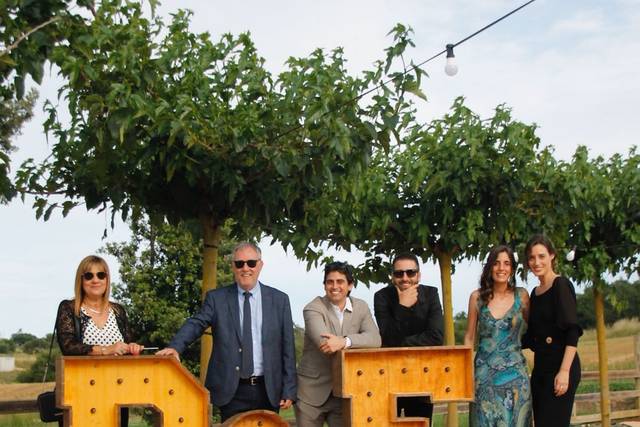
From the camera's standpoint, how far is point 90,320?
6766mm

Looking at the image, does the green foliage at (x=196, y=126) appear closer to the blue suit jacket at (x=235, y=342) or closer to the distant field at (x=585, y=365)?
the blue suit jacket at (x=235, y=342)


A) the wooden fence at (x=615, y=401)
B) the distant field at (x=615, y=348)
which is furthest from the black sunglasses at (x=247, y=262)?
the distant field at (x=615, y=348)

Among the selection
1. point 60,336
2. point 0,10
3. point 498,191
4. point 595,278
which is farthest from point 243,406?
point 595,278

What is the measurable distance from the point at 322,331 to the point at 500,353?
1.34m

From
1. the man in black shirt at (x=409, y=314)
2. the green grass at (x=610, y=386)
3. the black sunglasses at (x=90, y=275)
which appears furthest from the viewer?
the green grass at (x=610, y=386)

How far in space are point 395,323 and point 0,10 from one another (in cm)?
353

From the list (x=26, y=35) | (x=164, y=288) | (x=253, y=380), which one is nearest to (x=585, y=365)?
(x=164, y=288)

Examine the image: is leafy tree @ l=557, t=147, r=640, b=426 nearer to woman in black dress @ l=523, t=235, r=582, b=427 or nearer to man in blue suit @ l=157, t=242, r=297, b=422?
woman in black dress @ l=523, t=235, r=582, b=427

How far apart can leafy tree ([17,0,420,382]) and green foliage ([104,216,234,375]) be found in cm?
1106

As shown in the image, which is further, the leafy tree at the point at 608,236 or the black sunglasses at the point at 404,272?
the leafy tree at the point at 608,236

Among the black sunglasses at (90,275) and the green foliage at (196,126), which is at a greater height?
the green foliage at (196,126)

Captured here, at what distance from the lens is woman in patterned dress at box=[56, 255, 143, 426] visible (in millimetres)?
6562

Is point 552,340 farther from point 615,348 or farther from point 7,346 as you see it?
point 7,346

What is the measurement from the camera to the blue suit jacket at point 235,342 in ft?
22.2
